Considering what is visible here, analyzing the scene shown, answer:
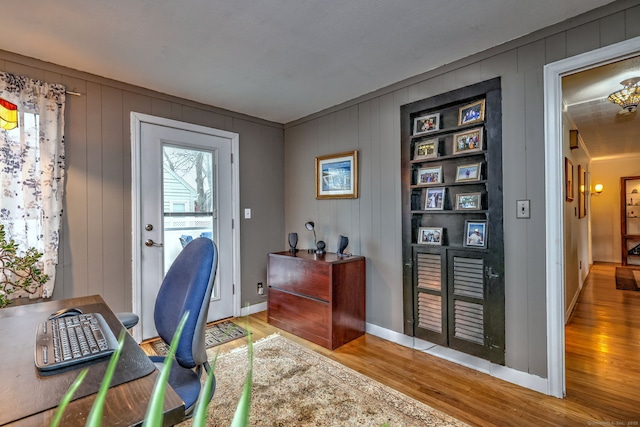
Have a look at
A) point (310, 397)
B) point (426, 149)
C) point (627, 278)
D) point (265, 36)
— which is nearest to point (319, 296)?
point (310, 397)

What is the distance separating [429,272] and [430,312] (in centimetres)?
33

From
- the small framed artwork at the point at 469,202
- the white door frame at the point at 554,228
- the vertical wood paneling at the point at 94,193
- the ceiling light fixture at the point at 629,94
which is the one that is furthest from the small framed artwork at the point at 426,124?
the vertical wood paneling at the point at 94,193

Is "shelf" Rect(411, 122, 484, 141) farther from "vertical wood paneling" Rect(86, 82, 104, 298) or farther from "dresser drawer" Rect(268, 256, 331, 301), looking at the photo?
"vertical wood paneling" Rect(86, 82, 104, 298)

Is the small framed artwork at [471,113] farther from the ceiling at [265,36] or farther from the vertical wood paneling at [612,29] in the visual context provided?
the vertical wood paneling at [612,29]

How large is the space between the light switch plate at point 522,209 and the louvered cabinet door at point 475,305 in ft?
1.17

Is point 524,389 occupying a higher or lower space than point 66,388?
lower

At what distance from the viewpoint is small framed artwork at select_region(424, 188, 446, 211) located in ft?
8.31

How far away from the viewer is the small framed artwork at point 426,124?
2.57 m

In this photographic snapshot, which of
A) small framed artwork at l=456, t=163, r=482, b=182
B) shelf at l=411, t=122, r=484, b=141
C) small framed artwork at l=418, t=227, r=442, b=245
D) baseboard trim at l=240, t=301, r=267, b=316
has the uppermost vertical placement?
shelf at l=411, t=122, r=484, b=141

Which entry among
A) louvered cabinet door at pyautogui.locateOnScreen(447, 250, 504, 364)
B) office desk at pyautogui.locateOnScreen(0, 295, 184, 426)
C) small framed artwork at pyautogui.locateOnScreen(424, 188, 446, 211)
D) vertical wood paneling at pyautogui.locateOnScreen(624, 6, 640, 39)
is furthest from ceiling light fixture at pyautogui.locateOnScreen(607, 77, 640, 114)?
office desk at pyautogui.locateOnScreen(0, 295, 184, 426)

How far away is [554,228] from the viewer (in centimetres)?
195

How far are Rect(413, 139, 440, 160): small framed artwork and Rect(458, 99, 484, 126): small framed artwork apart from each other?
25 centimetres

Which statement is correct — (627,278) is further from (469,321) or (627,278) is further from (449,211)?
(449,211)

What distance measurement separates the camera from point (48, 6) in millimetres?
1724
